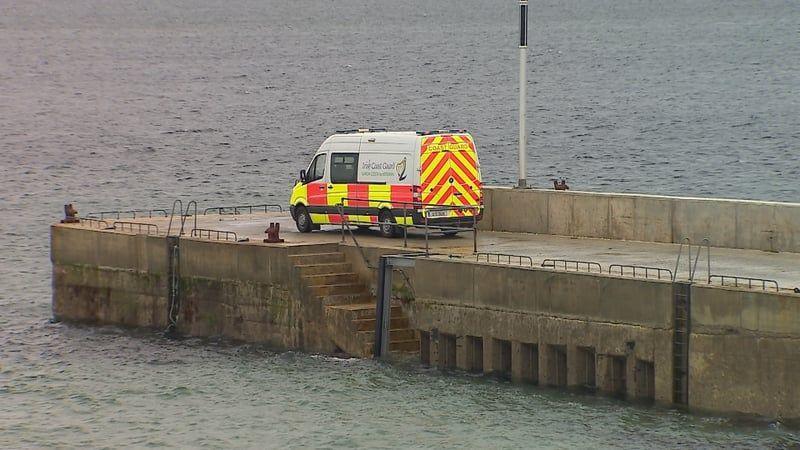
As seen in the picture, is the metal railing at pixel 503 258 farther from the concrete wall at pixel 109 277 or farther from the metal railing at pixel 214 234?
the concrete wall at pixel 109 277

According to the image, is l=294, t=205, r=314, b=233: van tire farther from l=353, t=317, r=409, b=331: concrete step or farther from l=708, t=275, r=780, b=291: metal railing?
l=708, t=275, r=780, b=291: metal railing

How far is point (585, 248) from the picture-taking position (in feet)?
106

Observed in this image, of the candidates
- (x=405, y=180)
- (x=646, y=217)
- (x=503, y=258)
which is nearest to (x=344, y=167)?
(x=405, y=180)

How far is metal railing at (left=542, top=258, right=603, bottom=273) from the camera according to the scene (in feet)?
95.3

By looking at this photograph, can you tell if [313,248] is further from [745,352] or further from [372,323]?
[745,352]

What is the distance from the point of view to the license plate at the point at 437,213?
111 ft

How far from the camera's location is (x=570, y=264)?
29984 mm

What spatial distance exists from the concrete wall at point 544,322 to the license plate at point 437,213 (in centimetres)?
287

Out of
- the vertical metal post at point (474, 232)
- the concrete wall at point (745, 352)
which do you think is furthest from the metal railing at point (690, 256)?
the vertical metal post at point (474, 232)

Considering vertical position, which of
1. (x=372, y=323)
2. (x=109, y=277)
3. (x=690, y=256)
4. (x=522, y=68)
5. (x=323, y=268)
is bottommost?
(x=372, y=323)

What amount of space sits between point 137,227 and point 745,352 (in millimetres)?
15698

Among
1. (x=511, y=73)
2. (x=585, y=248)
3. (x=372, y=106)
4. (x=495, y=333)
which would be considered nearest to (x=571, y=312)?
(x=495, y=333)

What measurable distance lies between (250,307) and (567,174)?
4197 cm

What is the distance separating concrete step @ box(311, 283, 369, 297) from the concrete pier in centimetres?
3
